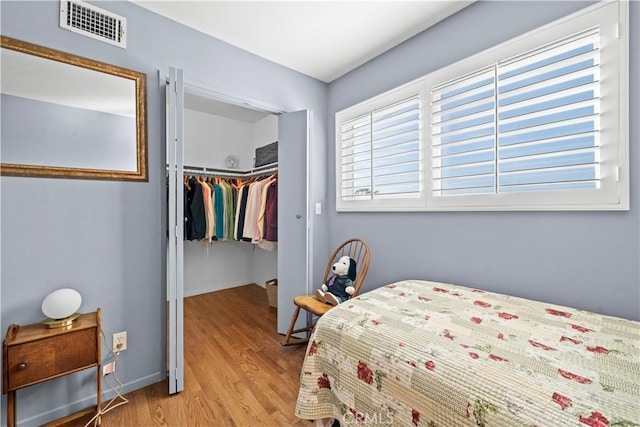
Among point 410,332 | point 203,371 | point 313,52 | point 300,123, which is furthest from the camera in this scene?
point 300,123

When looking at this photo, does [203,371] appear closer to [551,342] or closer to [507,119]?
[551,342]

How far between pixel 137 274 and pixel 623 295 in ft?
8.64

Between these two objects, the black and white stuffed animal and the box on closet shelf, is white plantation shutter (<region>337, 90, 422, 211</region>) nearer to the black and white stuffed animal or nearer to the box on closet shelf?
the black and white stuffed animal

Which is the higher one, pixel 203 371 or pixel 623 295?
pixel 623 295

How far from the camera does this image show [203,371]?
185cm

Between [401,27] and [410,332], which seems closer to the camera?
[410,332]

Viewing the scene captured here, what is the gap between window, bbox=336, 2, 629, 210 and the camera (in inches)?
47.4

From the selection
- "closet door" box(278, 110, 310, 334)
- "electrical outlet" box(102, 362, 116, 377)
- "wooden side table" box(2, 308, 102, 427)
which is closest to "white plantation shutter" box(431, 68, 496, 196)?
"closet door" box(278, 110, 310, 334)

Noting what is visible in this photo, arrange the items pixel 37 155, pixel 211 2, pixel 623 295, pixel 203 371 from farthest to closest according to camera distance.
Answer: pixel 203 371 < pixel 211 2 < pixel 37 155 < pixel 623 295

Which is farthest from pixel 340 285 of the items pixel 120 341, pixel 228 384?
pixel 120 341

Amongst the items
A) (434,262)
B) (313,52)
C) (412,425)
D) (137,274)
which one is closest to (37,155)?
(137,274)

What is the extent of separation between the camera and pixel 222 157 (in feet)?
12.1

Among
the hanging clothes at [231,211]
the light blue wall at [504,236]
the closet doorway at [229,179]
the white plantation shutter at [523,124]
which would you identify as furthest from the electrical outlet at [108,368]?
the white plantation shutter at [523,124]

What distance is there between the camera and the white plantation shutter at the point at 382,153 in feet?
6.51
